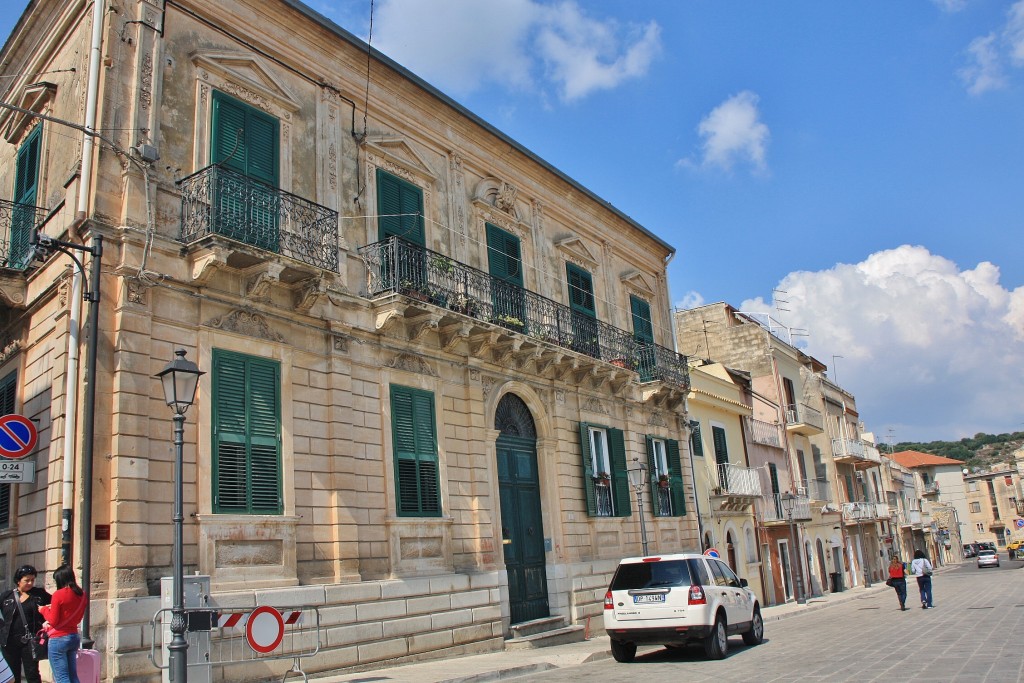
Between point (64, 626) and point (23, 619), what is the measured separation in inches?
47.6

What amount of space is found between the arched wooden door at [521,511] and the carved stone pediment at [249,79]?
685cm

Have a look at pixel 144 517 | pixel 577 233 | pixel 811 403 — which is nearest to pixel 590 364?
pixel 577 233

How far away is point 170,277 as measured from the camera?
10539 mm

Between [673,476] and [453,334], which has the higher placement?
[453,334]

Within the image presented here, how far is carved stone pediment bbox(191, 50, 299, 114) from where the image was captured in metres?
12.0

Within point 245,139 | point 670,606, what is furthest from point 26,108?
point 670,606

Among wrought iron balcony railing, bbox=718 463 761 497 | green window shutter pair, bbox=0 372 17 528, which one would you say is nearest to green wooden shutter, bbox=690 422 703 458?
wrought iron balcony railing, bbox=718 463 761 497

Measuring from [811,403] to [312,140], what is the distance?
32.3 meters

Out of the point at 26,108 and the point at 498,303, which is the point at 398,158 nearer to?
the point at 498,303

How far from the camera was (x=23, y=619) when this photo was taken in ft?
28.6

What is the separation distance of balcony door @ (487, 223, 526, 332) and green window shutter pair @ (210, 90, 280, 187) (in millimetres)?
4764

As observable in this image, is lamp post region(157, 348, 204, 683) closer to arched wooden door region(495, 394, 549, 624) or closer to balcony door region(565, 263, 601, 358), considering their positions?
arched wooden door region(495, 394, 549, 624)

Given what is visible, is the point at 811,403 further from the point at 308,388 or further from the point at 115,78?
the point at 115,78

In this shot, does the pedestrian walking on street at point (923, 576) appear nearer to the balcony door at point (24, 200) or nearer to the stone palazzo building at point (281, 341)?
the stone palazzo building at point (281, 341)
